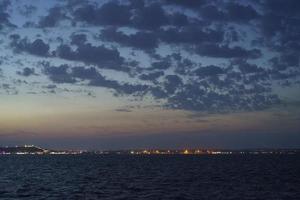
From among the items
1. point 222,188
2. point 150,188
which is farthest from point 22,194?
point 222,188

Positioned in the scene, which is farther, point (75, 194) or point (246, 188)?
point (246, 188)

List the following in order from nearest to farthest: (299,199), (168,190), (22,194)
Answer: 1. (299,199)
2. (22,194)
3. (168,190)

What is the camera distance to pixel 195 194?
70.1 meters

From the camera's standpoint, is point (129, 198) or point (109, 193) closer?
point (129, 198)

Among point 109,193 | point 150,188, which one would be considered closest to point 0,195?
point 109,193

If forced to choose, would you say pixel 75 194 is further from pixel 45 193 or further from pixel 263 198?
pixel 263 198

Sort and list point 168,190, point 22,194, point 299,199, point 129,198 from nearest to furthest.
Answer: point 299,199 → point 129,198 → point 22,194 → point 168,190

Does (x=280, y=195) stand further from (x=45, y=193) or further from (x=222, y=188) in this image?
(x=45, y=193)

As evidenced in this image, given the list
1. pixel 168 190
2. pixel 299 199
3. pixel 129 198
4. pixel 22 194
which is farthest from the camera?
pixel 168 190

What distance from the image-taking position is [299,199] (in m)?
62.7

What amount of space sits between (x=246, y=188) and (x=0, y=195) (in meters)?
39.8

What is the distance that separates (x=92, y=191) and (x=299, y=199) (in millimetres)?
32399

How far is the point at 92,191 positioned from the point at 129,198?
11.0 metres

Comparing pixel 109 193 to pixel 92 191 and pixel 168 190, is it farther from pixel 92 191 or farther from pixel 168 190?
pixel 168 190
